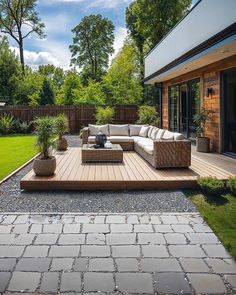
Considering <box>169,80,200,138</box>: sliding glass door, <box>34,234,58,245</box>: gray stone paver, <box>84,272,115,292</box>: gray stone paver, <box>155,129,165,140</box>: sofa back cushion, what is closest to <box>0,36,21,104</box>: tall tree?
<box>169,80,200,138</box>: sliding glass door

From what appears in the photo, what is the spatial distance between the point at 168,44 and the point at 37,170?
772 cm

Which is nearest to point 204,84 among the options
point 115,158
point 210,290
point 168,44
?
point 168,44

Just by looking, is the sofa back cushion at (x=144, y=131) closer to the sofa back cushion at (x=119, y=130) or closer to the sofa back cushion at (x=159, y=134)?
the sofa back cushion at (x=119, y=130)

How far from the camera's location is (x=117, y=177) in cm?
620

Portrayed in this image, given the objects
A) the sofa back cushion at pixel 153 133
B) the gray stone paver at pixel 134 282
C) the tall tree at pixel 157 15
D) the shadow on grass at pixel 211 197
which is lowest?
the gray stone paver at pixel 134 282

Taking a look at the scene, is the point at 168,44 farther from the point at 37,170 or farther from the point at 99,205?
the point at 99,205

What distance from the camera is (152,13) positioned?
23.3 meters

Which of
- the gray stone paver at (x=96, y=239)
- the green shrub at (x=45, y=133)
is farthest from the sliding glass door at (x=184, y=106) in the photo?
the gray stone paver at (x=96, y=239)

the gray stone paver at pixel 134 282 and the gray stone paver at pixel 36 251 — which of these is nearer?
the gray stone paver at pixel 134 282

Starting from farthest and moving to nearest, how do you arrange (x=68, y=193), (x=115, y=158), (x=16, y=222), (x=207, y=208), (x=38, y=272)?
(x=115, y=158)
(x=68, y=193)
(x=207, y=208)
(x=16, y=222)
(x=38, y=272)

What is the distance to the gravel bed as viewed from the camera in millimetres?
4824

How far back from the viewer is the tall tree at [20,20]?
2788 centimetres

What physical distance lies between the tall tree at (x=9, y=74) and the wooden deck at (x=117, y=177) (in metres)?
20.0

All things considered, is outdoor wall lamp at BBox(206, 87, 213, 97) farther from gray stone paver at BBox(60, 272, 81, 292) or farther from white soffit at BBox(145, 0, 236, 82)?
gray stone paver at BBox(60, 272, 81, 292)
